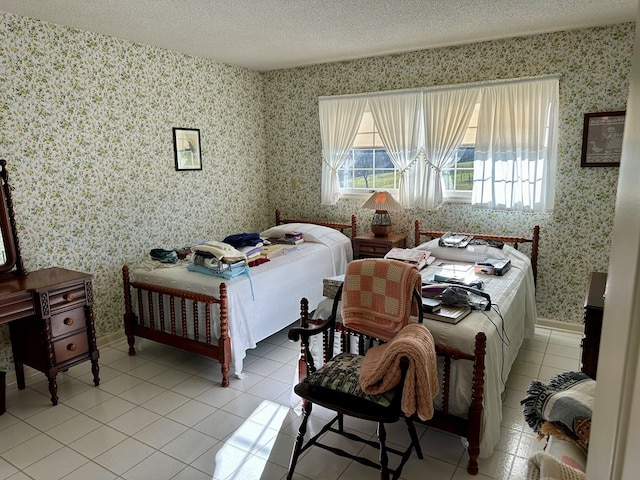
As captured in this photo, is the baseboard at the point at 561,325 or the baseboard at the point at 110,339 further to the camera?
the baseboard at the point at 561,325

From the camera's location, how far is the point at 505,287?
10.2ft

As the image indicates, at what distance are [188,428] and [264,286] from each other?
1253 mm

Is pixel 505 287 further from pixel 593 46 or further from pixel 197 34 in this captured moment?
pixel 197 34

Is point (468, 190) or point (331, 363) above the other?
point (468, 190)

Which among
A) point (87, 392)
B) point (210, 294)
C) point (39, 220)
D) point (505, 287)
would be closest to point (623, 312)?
point (505, 287)

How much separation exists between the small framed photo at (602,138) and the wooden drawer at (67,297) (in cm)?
409

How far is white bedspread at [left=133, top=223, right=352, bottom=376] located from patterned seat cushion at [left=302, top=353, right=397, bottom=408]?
1.17 metres

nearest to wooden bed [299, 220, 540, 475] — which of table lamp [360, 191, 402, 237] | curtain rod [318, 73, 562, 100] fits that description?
table lamp [360, 191, 402, 237]

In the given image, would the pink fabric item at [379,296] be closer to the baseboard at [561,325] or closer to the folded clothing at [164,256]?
the folded clothing at [164,256]

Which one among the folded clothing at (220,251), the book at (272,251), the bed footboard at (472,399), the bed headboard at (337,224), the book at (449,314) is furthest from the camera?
the bed headboard at (337,224)

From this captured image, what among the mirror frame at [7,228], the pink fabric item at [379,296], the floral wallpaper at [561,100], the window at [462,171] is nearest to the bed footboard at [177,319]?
the mirror frame at [7,228]

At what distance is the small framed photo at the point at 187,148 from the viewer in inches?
173

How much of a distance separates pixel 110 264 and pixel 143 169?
913mm

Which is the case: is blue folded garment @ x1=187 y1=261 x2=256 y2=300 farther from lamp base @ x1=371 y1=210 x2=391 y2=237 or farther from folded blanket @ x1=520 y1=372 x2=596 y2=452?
folded blanket @ x1=520 y1=372 x2=596 y2=452
